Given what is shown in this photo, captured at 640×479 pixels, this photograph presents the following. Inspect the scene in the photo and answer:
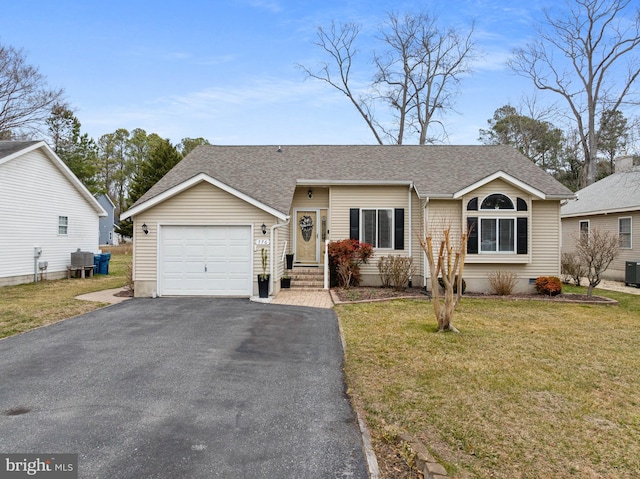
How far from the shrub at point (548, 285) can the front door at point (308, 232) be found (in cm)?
739

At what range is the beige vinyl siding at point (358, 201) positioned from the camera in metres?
13.7

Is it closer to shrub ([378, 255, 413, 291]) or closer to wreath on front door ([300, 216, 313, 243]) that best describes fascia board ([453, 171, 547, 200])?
shrub ([378, 255, 413, 291])

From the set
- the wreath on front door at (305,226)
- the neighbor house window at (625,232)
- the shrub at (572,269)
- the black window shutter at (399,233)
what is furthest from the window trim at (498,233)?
the neighbor house window at (625,232)

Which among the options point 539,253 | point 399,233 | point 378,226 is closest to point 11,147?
point 378,226

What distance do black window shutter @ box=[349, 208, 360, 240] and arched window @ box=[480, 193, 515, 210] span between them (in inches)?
159

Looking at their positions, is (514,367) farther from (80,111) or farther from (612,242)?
(80,111)

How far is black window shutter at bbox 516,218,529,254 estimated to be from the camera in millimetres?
12004

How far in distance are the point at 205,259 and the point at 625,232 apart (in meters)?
16.8

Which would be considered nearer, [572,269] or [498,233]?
[498,233]

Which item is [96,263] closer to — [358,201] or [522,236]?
[358,201]

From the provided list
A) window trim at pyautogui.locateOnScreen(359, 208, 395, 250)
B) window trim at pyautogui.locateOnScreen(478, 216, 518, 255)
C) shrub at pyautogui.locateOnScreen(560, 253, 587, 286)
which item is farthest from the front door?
shrub at pyautogui.locateOnScreen(560, 253, 587, 286)

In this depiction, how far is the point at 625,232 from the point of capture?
16.2 m

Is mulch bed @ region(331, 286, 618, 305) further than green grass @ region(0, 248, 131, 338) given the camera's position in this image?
Yes

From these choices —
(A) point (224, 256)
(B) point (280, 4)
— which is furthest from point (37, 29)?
(A) point (224, 256)
